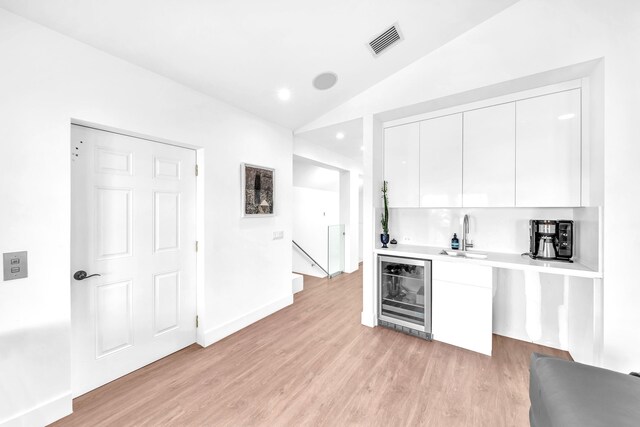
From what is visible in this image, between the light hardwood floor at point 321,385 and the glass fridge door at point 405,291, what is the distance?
214mm

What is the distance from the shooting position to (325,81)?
2.75m

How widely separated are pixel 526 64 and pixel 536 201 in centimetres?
122

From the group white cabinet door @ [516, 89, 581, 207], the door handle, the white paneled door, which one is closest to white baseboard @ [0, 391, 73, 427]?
the white paneled door

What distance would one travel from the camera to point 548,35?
2.11 m

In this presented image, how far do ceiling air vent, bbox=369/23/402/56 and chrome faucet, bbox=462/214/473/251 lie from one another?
6.58 ft

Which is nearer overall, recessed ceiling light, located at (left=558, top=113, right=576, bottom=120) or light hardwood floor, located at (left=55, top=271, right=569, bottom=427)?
light hardwood floor, located at (left=55, top=271, right=569, bottom=427)

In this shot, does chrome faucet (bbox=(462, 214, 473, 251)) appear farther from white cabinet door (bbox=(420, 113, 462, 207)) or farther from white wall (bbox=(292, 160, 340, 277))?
white wall (bbox=(292, 160, 340, 277))

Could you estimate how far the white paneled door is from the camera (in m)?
1.91

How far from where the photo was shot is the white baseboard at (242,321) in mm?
2658

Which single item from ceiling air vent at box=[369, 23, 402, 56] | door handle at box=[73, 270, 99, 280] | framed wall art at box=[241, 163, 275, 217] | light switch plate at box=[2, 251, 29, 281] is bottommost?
door handle at box=[73, 270, 99, 280]

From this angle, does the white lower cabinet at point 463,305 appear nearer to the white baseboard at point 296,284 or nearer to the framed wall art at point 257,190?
the framed wall art at point 257,190

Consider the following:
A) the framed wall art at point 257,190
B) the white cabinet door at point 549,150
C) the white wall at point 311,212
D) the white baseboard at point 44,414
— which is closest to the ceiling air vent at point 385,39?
the white cabinet door at point 549,150

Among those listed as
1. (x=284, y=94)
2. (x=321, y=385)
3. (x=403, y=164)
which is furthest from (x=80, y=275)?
(x=403, y=164)

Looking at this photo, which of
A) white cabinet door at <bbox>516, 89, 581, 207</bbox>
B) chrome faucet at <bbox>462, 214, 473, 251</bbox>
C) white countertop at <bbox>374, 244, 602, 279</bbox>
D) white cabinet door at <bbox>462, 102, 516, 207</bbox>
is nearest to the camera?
white countertop at <bbox>374, 244, 602, 279</bbox>
